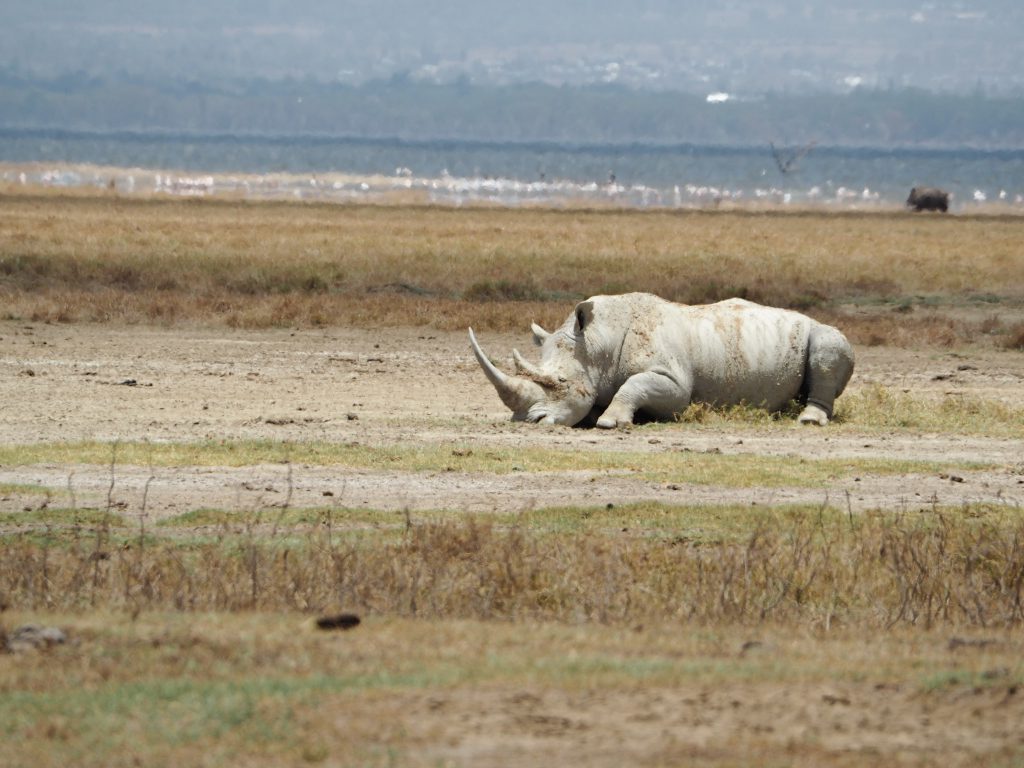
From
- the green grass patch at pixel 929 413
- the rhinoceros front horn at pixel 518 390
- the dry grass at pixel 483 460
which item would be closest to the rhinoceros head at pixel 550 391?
the rhinoceros front horn at pixel 518 390

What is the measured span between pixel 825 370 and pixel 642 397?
204 cm

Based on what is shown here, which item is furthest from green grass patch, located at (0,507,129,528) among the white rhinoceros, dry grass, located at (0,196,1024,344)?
dry grass, located at (0,196,1024,344)

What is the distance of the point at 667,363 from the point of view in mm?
17438

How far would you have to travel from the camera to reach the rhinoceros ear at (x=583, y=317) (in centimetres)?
1727

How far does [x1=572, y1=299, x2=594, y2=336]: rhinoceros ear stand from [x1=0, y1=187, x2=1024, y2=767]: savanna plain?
1.16 metres

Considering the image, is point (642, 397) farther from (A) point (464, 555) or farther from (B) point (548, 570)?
(B) point (548, 570)

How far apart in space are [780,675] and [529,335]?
56.2 feet

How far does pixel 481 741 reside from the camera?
23.9ft

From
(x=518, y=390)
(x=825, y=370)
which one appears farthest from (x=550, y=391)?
(x=825, y=370)

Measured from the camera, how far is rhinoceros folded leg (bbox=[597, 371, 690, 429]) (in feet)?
56.1

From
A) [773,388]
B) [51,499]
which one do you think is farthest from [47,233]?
[51,499]

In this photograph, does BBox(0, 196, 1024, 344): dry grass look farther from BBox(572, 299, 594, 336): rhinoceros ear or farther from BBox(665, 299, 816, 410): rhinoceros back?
BBox(572, 299, 594, 336): rhinoceros ear

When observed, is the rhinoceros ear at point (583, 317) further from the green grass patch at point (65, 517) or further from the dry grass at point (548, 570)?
the green grass patch at point (65, 517)

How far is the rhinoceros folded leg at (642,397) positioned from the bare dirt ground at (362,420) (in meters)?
0.23
